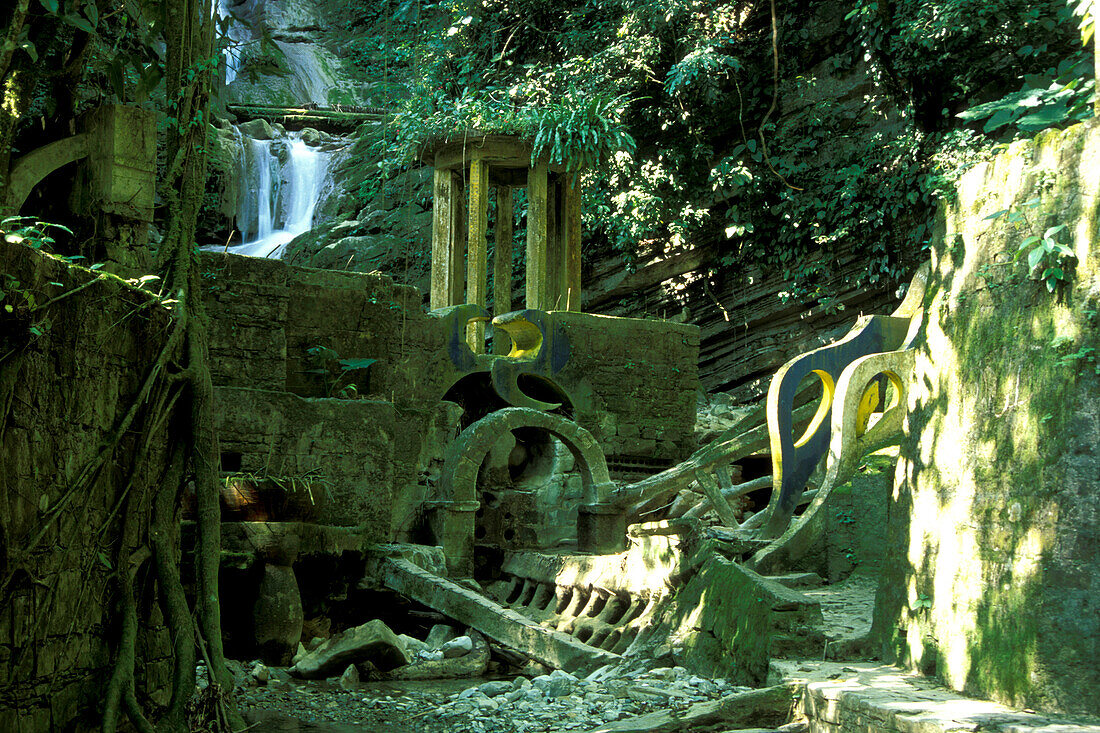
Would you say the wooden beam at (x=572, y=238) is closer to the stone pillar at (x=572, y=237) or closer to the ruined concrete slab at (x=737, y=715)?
the stone pillar at (x=572, y=237)

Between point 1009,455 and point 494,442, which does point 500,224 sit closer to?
point 494,442

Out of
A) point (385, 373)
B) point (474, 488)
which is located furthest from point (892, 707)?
point (385, 373)

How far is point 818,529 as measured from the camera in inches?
321

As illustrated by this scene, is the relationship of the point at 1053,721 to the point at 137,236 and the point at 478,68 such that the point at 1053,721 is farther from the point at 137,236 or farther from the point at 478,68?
the point at 478,68

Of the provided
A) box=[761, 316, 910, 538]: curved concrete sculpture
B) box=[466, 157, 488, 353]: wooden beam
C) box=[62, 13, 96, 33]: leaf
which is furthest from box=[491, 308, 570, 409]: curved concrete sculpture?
box=[62, 13, 96, 33]: leaf

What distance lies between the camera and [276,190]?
2052cm

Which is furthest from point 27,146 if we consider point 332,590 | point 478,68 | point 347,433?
point 478,68

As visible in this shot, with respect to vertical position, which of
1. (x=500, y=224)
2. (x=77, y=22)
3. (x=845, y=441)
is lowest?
(x=845, y=441)

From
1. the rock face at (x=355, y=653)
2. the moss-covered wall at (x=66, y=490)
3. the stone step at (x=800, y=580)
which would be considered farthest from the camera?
the stone step at (x=800, y=580)

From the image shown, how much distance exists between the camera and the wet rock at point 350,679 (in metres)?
7.59

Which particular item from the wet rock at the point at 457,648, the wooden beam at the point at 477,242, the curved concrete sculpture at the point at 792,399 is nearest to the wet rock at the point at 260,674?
the wet rock at the point at 457,648

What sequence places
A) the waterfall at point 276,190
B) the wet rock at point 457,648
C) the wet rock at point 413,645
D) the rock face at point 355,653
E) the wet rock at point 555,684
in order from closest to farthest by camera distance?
1. the wet rock at point 555,684
2. the rock face at point 355,653
3. the wet rock at point 457,648
4. the wet rock at point 413,645
5. the waterfall at point 276,190

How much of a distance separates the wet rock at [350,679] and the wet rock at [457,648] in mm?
1034

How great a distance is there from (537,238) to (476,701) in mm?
8350
